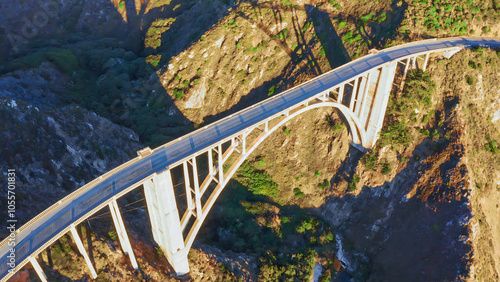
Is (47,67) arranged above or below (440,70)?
above

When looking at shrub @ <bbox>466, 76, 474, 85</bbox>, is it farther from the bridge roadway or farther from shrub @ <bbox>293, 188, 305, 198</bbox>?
shrub @ <bbox>293, 188, 305, 198</bbox>

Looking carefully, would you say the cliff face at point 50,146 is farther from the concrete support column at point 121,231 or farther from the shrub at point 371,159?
the shrub at point 371,159

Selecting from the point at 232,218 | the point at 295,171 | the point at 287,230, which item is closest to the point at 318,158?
the point at 295,171

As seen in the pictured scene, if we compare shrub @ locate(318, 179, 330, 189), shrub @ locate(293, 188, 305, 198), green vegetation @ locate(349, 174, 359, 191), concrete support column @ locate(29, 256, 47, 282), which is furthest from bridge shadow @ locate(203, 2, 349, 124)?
concrete support column @ locate(29, 256, 47, 282)

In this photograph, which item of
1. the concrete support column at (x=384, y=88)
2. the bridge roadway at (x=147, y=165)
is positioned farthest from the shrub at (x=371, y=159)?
the bridge roadway at (x=147, y=165)

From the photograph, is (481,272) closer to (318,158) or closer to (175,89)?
(318,158)
